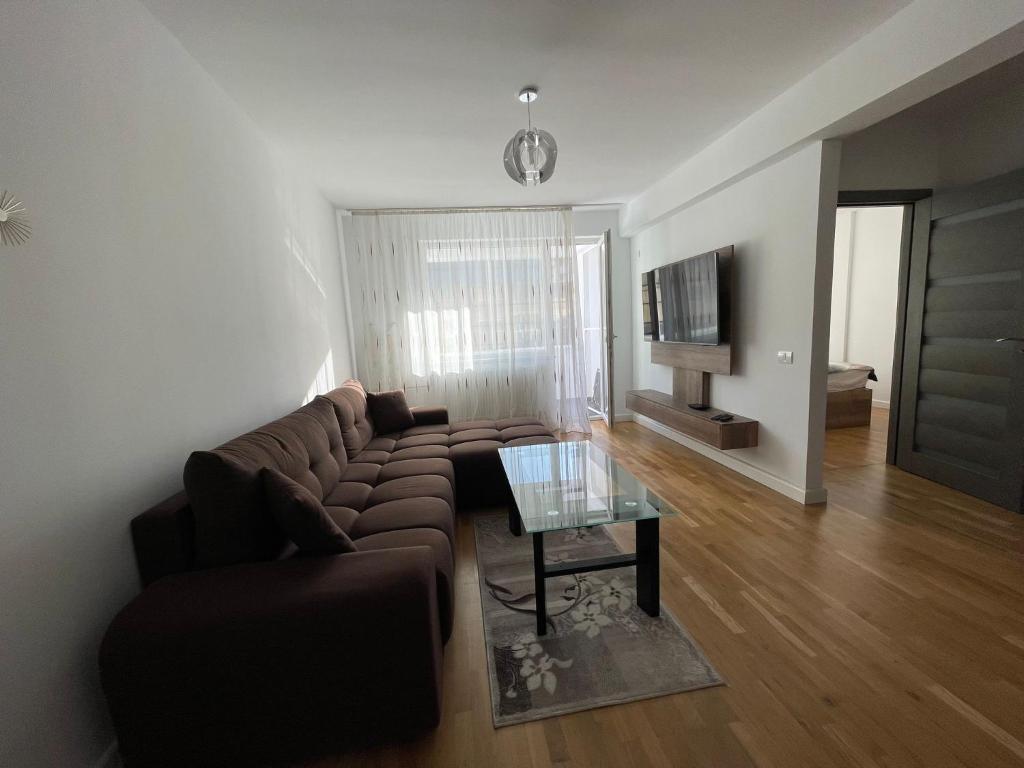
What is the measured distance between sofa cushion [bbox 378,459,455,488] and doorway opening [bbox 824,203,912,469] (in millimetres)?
3803

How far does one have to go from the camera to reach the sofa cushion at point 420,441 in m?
3.40

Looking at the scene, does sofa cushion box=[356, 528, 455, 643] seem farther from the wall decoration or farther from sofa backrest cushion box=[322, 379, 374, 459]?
the wall decoration

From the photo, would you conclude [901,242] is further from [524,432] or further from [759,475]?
[524,432]

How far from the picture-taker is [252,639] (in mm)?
1235

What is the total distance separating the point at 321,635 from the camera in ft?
4.17

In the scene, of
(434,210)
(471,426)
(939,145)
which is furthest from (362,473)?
(939,145)

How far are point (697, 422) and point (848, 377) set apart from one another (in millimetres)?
Answer: 2533

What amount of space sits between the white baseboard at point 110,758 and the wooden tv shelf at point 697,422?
3.59 m

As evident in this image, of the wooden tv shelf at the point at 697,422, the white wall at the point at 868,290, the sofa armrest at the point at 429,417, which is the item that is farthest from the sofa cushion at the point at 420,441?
the white wall at the point at 868,290

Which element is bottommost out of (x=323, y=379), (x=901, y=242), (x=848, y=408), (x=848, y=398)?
(x=848, y=408)

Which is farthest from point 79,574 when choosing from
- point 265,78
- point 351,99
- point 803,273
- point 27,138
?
point 803,273

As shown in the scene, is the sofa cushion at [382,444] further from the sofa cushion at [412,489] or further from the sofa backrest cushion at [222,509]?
the sofa backrest cushion at [222,509]

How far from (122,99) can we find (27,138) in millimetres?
543

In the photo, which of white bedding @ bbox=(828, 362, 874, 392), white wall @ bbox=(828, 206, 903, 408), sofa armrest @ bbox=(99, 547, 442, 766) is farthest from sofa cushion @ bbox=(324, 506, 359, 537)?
white wall @ bbox=(828, 206, 903, 408)
